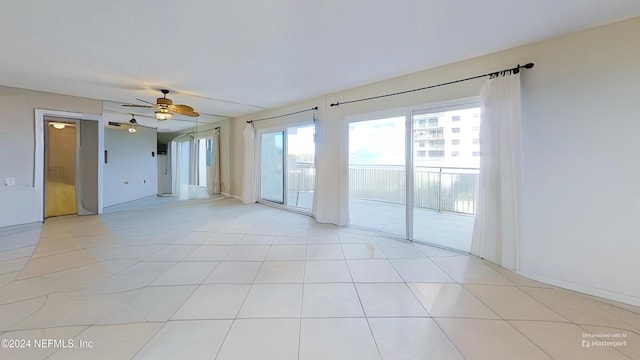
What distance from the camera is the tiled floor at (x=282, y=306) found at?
64.4 inches

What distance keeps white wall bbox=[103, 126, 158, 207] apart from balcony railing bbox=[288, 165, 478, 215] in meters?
4.48

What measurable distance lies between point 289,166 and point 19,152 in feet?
16.5

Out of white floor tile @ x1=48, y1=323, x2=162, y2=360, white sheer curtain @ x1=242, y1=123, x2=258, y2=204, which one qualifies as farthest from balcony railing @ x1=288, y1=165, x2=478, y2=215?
white floor tile @ x1=48, y1=323, x2=162, y2=360

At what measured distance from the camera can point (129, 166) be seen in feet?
20.7

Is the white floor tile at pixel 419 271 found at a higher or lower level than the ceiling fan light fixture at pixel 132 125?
lower

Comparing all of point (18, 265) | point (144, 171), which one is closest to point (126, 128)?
point (144, 171)

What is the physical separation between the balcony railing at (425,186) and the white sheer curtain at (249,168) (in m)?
1.90

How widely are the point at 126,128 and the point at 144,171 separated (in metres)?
1.19

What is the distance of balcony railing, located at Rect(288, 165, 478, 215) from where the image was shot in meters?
3.88

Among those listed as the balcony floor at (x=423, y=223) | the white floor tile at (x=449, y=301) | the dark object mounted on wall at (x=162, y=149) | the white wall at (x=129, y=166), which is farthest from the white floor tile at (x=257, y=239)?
the dark object mounted on wall at (x=162, y=149)

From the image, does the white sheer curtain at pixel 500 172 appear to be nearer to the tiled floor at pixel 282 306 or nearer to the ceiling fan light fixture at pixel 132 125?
the tiled floor at pixel 282 306

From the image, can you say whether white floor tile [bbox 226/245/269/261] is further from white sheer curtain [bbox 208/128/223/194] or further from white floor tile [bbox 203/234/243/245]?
white sheer curtain [bbox 208/128/223/194]

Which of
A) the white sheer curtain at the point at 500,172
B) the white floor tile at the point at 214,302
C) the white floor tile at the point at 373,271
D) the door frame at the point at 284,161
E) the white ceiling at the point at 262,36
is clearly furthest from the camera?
the door frame at the point at 284,161

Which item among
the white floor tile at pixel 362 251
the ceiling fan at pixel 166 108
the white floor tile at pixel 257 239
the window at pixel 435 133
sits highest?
the ceiling fan at pixel 166 108
